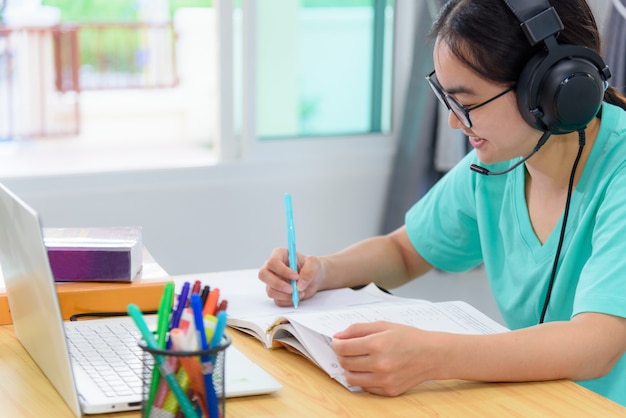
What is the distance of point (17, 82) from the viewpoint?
2961 millimetres

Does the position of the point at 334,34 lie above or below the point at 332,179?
above

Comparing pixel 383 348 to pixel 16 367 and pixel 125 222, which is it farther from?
pixel 125 222

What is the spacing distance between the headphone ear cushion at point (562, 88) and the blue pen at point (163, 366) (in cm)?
65

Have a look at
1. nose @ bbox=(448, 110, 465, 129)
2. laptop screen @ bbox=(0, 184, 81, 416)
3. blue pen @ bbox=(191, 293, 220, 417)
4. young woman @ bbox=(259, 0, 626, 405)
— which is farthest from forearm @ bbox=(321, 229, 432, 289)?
blue pen @ bbox=(191, 293, 220, 417)

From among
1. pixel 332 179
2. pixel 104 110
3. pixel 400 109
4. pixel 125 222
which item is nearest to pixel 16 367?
pixel 125 222

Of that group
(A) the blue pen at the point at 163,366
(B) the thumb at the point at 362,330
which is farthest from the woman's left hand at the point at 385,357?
(A) the blue pen at the point at 163,366

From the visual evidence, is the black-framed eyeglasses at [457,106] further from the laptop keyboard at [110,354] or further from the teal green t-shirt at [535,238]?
the laptop keyboard at [110,354]

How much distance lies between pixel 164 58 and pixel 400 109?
1.00 metres

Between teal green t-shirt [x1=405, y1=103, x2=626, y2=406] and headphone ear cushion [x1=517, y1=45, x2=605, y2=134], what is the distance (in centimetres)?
12

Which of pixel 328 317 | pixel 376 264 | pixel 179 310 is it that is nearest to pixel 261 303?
pixel 328 317

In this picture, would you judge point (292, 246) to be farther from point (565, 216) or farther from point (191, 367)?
point (191, 367)

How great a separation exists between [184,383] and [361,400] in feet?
0.91

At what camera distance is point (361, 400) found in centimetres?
108

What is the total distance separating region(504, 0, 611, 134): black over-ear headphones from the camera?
1.22 meters
